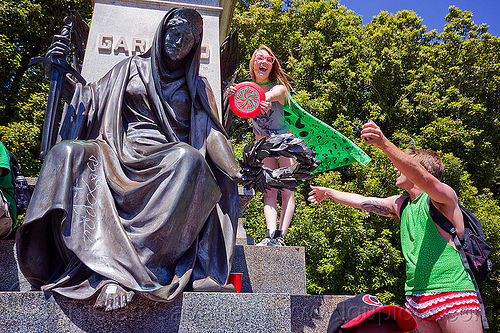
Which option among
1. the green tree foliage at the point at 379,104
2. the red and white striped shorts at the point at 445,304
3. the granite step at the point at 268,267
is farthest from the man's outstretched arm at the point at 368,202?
the green tree foliage at the point at 379,104

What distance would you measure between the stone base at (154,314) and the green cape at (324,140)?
2560 millimetres

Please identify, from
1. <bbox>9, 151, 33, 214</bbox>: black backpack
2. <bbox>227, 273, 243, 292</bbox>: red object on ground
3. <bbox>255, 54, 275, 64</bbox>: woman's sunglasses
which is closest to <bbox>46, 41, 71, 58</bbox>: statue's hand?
<bbox>9, 151, 33, 214</bbox>: black backpack

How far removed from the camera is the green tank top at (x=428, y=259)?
112 inches

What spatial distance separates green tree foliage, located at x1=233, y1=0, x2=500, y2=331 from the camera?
38.6ft

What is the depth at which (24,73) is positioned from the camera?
1340cm

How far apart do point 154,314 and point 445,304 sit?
176 centimetres

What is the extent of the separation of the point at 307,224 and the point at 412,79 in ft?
24.7

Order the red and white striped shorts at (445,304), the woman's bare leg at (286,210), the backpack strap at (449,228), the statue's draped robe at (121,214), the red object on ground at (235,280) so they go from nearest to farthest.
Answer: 1. the statue's draped robe at (121,214)
2. the red and white striped shorts at (445,304)
3. the backpack strap at (449,228)
4. the red object on ground at (235,280)
5. the woman's bare leg at (286,210)

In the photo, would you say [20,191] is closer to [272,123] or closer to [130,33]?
[130,33]

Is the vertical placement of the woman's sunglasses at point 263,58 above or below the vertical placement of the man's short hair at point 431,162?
above

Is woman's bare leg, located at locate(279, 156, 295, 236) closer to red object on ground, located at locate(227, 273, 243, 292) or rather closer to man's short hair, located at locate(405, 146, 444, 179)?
red object on ground, located at locate(227, 273, 243, 292)

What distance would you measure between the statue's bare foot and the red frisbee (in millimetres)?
2014

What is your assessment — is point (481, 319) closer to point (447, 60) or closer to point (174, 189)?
point (174, 189)

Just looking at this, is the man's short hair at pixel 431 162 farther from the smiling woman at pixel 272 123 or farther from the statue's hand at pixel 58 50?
the statue's hand at pixel 58 50
